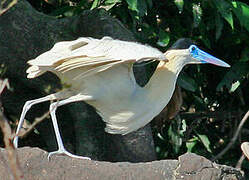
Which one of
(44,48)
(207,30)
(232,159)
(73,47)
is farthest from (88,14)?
(232,159)

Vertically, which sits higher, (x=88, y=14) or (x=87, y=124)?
(x=88, y=14)

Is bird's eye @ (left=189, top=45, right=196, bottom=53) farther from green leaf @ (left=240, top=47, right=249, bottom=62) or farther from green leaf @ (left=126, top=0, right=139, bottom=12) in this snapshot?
green leaf @ (left=240, top=47, right=249, bottom=62)

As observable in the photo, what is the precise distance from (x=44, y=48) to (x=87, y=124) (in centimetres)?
66

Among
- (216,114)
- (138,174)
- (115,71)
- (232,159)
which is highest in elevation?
(115,71)

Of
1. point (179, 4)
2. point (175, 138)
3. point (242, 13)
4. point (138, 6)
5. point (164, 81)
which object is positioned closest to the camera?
point (164, 81)

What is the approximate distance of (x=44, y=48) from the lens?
4.54m

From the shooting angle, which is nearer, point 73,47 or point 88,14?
point 73,47

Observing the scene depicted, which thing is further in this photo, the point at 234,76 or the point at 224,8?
the point at 234,76

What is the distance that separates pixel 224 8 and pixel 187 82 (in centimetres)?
69

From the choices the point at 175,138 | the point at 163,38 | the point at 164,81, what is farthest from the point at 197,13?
the point at 175,138

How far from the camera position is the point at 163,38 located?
4801 mm

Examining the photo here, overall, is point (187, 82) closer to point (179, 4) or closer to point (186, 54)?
point (179, 4)

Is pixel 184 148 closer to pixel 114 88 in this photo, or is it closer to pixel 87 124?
pixel 87 124

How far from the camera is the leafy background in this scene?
475 cm
